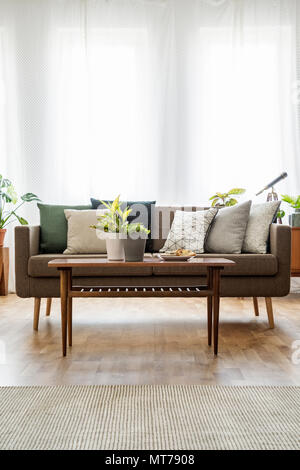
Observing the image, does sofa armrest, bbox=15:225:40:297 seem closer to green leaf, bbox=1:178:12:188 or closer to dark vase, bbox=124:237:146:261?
dark vase, bbox=124:237:146:261

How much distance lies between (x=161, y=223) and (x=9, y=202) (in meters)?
1.63

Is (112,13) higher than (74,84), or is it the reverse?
(112,13)

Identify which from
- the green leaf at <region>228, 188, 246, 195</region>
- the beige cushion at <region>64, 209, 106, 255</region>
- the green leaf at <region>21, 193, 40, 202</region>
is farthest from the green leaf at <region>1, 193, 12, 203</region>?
the green leaf at <region>228, 188, 246, 195</region>

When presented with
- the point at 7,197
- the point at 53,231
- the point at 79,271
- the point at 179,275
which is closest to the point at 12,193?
the point at 7,197

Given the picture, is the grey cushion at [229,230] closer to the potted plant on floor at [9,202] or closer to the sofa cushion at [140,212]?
the sofa cushion at [140,212]

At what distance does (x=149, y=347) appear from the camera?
2.72 m

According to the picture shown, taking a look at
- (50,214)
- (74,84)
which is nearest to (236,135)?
(74,84)

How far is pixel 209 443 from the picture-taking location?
148 centimetres

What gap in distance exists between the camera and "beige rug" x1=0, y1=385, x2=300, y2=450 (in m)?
1.50

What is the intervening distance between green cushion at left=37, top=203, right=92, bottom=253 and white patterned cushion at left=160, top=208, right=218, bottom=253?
2.36 feet

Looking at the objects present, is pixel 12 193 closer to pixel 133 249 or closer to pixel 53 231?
pixel 53 231
